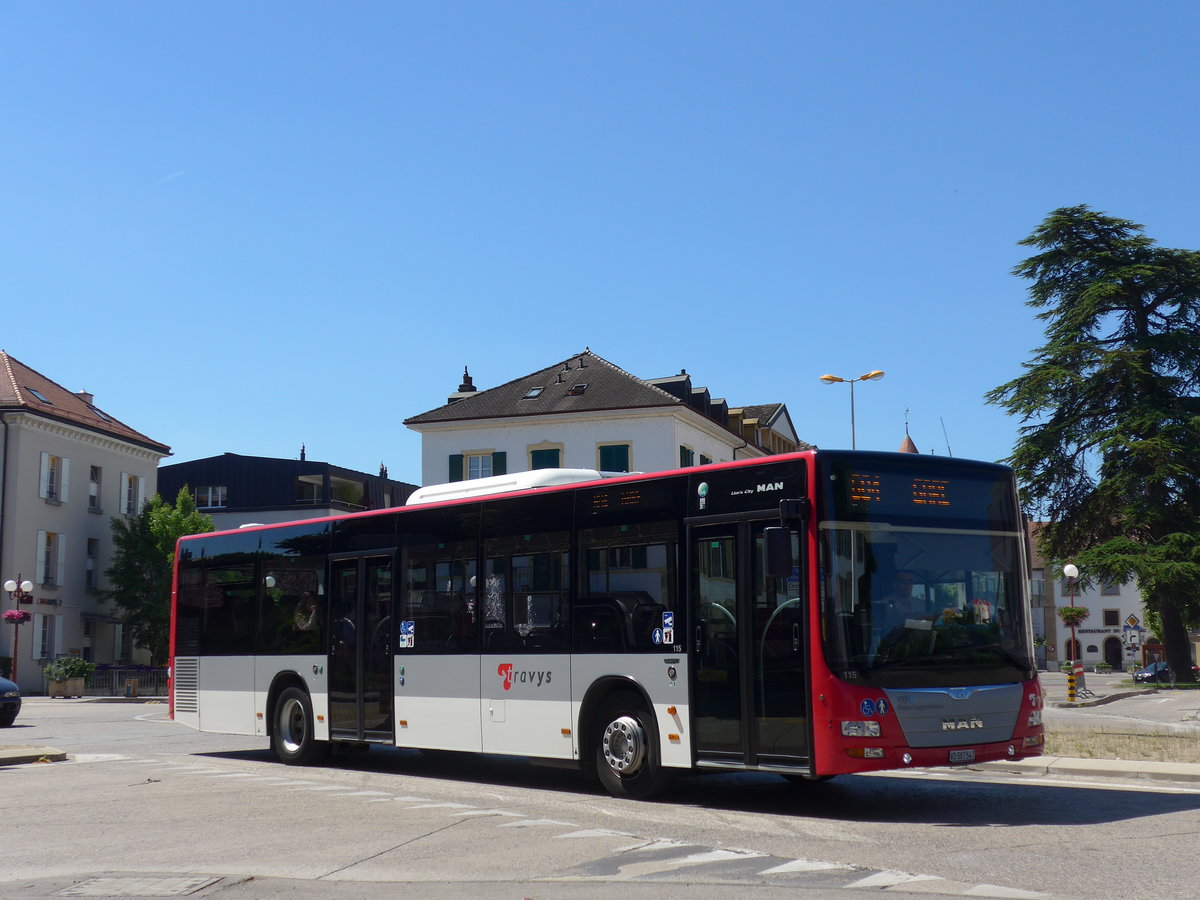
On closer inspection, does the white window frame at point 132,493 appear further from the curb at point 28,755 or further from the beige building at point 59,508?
the curb at point 28,755

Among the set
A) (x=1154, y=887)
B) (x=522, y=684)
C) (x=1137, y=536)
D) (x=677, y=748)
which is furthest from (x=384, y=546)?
(x=1137, y=536)

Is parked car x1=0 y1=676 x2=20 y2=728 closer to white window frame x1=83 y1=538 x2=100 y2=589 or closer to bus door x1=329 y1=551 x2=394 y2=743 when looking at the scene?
bus door x1=329 y1=551 x2=394 y2=743

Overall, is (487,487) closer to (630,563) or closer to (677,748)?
(630,563)

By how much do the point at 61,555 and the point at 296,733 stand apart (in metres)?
44.1

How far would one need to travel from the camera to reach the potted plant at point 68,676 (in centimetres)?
4656

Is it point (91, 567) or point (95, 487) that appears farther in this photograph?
→ point (95, 487)

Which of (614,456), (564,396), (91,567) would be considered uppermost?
(564,396)

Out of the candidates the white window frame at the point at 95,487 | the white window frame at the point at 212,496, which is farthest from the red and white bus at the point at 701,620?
the white window frame at the point at 212,496

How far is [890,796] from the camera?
13117mm

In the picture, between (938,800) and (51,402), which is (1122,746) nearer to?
(938,800)

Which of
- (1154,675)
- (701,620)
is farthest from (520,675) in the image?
(1154,675)

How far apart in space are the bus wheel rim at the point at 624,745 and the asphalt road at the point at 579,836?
1.20 feet

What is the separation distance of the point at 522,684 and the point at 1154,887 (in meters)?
7.43

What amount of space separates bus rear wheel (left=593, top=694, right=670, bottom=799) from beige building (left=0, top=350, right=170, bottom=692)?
142 ft
